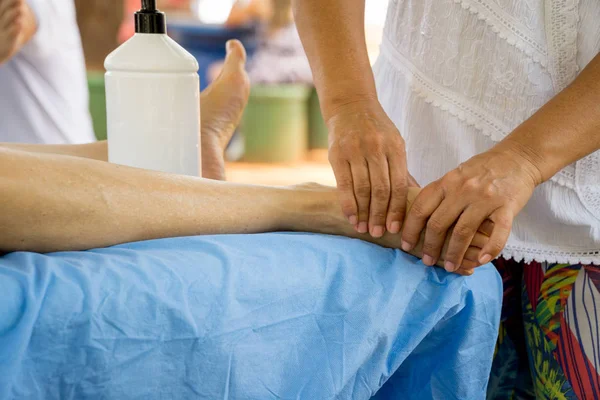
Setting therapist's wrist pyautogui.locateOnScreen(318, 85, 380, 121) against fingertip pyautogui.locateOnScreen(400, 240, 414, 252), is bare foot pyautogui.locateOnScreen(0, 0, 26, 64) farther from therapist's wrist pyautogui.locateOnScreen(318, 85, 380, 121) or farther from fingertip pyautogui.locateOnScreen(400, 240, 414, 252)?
fingertip pyautogui.locateOnScreen(400, 240, 414, 252)

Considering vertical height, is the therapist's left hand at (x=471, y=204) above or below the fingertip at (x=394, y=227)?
above

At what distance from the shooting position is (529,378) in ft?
3.98

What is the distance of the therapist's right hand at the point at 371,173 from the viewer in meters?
0.96

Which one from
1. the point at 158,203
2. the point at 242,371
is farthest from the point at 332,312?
the point at 158,203

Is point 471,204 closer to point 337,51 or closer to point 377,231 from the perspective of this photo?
point 377,231

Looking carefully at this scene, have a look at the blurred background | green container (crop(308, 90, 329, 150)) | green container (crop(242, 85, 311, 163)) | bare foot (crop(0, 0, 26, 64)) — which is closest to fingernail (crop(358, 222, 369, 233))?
bare foot (crop(0, 0, 26, 64))

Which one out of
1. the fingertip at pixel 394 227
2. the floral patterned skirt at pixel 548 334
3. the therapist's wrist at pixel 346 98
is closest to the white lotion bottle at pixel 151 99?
the therapist's wrist at pixel 346 98

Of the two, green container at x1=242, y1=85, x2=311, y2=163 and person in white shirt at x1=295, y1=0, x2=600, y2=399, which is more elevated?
person in white shirt at x1=295, y1=0, x2=600, y2=399

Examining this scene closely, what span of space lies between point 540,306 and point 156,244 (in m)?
0.59

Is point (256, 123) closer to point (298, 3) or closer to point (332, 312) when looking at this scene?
point (298, 3)

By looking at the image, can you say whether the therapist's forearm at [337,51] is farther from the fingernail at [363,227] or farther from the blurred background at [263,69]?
the blurred background at [263,69]

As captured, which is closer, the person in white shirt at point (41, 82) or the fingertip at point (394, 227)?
the fingertip at point (394, 227)

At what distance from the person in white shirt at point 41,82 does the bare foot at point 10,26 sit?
0.07 meters

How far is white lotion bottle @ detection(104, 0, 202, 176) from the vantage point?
987 mm
